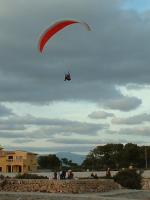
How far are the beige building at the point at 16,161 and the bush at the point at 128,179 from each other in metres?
64.3

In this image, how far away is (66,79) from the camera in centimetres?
3175

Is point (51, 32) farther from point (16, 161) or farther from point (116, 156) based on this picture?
point (116, 156)

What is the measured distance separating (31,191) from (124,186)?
33.4 feet

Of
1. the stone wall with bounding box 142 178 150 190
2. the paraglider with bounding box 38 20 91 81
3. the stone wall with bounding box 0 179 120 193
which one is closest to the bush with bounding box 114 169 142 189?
the stone wall with bounding box 142 178 150 190

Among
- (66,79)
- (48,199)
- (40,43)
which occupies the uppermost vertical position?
(40,43)

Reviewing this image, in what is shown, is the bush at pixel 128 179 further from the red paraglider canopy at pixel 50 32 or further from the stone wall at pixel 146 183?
the red paraglider canopy at pixel 50 32

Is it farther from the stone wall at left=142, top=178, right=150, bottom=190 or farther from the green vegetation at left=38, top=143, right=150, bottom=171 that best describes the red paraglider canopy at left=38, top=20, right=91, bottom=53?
the green vegetation at left=38, top=143, right=150, bottom=171

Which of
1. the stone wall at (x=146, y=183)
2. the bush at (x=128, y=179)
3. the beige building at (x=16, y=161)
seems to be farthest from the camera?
the beige building at (x=16, y=161)

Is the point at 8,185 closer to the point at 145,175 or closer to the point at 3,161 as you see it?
the point at 145,175

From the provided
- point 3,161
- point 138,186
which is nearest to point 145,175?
point 138,186

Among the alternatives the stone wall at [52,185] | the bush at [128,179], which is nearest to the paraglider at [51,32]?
the stone wall at [52,185]

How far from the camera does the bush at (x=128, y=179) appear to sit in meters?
46.9

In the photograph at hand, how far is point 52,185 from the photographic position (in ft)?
129

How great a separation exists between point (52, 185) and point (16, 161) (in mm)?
76424
